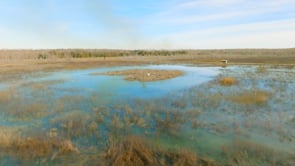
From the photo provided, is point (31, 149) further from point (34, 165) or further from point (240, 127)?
point (240, 127)

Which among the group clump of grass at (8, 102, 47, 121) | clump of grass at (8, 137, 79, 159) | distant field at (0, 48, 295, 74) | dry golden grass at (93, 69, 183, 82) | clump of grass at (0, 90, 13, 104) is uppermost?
distant field at (0, 48, 295, 74)

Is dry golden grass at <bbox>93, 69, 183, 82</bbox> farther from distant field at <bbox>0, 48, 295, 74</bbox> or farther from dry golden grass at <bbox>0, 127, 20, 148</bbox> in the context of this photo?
distant field at <bbox>0, 48, 295, 74</bbox>

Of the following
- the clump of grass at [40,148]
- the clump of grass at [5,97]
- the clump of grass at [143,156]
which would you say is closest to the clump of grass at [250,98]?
the clump of grass at [143,156]

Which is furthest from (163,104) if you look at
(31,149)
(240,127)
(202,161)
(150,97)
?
(31,149)

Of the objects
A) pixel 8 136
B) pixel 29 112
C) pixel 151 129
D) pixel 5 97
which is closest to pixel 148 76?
pixel 5 97

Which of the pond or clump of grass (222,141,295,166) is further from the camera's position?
the pond

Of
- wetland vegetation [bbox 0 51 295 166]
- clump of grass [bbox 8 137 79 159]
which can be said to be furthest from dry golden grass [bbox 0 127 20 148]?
clump of grass [bbox 8 137 79 159]
